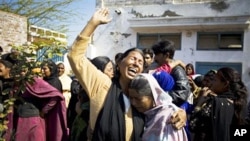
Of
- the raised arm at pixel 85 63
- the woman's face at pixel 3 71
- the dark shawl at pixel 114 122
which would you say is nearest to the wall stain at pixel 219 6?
the woman's face at pixel 3 71

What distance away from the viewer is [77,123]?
2.71 m

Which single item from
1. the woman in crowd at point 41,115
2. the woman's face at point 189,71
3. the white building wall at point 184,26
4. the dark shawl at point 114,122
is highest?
the white building wall at point 184,26

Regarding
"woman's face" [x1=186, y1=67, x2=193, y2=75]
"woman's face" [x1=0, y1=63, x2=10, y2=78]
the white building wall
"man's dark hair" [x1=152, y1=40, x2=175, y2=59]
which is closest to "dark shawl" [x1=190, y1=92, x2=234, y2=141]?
"man's dark hair" [x1=152, y1=40, x2=175, y2=59]

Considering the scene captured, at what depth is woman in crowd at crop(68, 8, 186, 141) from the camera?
2016mm

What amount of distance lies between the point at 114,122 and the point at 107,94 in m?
0.20

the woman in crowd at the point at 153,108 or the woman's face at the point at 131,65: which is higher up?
the woman's face at the point at 131,65

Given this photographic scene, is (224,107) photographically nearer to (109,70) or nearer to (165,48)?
(165,48)

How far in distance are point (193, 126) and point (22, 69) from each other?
1707 millimetres

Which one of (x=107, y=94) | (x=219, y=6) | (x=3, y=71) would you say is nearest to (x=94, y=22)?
(x=107, y=94)

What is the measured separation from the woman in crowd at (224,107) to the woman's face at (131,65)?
1.08 metres

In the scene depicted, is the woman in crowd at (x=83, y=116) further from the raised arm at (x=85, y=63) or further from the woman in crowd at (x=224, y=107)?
the woman in crowd at (x=224, y=107)

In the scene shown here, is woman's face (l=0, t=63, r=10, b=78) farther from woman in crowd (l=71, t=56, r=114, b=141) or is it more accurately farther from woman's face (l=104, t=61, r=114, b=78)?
woman's face (l=104, t=61, r=114, b=78)

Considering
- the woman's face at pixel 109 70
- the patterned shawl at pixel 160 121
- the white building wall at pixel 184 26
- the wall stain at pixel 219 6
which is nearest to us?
the patterned shawl at pixel 160 121

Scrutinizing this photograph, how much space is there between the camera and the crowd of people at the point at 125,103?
2.03 m
